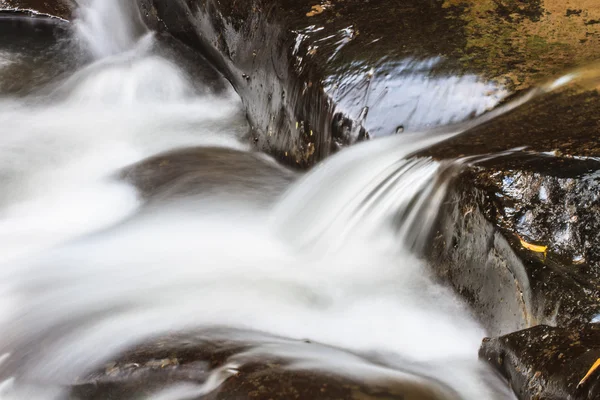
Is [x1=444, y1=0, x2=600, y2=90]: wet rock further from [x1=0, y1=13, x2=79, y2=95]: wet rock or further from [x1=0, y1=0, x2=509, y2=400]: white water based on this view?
[x1=0, y1=13, x2=79, y2=95]: wet rock

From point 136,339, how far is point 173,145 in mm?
2532

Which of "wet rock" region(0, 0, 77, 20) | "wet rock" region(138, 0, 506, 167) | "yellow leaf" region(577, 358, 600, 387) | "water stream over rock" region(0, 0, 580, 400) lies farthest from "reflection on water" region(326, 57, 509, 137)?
"wet rock" region(0, 0, 77, 20)

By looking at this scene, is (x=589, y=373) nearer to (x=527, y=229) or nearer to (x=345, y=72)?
(x=527, y=229)

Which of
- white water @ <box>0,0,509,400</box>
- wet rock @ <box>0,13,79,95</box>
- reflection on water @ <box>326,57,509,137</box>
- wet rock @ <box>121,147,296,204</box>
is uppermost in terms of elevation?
wet rock @ <box>0,13,79,95</box>

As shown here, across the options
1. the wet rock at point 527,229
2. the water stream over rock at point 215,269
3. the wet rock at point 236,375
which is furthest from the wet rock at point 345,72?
the wet rock at point 236,375

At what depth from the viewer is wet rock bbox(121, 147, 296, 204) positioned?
4359 mm

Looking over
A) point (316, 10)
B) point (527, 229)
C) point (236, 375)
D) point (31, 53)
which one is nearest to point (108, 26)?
point (31, 53)

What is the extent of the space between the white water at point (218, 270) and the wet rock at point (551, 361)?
133 mm

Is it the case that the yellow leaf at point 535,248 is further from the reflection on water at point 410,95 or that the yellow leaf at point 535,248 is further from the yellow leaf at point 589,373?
the reflection on water at point 410,95

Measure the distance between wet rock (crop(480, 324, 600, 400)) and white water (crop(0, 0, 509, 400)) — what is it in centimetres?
13

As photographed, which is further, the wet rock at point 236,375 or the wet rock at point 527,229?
the wet rock at point 527,229

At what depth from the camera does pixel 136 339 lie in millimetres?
2893

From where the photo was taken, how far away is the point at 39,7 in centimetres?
720

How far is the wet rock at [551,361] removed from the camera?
205 centimetres
